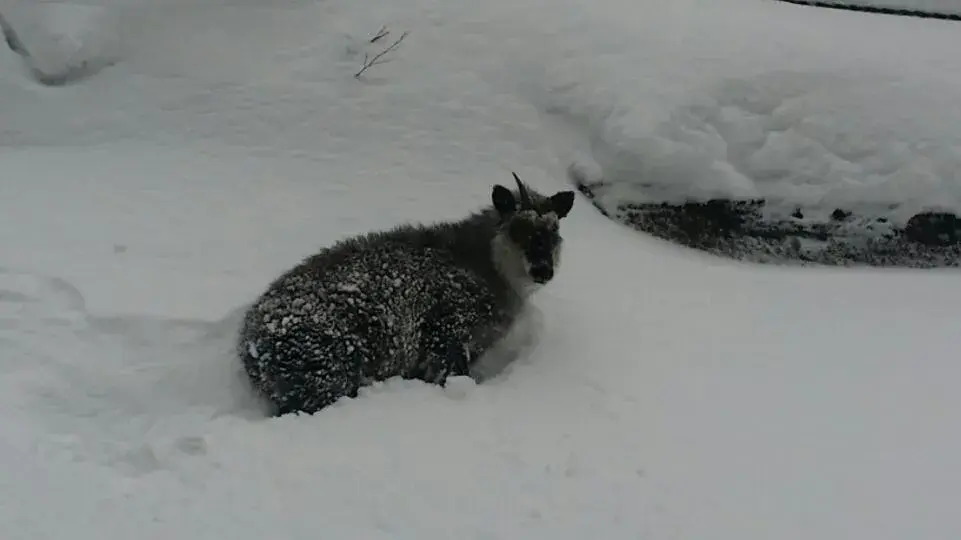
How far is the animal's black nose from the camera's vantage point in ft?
16.5

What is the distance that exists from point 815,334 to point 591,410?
218 cm

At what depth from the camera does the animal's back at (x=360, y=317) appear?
4176 mm

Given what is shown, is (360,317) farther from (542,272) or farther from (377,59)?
(377,59)

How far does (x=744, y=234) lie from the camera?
7.17 metres

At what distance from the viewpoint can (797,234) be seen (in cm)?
722

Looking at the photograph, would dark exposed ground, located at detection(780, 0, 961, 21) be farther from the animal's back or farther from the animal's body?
the animal's back

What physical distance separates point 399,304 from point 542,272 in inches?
36.6

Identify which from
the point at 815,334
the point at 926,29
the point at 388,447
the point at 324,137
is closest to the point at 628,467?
the point at 388,447

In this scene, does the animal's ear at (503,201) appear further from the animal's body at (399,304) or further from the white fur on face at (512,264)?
the white fur on face at (512,264)

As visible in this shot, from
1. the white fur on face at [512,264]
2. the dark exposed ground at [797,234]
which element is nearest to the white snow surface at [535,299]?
the dark exposed ground at [797,234]

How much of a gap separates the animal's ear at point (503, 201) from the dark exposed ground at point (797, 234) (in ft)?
6.79

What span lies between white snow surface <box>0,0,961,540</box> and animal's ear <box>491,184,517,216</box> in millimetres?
802

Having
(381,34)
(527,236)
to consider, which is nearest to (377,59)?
(381,34)

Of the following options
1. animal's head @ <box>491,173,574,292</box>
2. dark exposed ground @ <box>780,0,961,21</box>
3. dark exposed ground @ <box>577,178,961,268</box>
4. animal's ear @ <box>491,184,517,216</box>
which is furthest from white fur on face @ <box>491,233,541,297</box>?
dark exposed ground @ <box>780,0,961,21</box>
